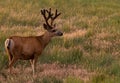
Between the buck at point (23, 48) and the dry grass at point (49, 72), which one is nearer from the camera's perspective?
the dry grass at point (49, 72)

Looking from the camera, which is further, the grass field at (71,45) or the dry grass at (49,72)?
the grass field at (71,45)

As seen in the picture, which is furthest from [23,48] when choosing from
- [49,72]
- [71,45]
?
[71,45]

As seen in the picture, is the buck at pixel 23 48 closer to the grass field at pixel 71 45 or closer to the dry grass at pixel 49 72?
the dry grass at pixel 49 72

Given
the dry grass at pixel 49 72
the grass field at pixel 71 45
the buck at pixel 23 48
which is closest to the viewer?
the dry grass at pixel 49 72

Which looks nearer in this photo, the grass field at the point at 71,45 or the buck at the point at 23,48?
the grass field at the point at 71,45

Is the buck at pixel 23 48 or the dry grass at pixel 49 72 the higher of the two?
the buck at pixel 23 48

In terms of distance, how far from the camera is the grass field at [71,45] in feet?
32.2

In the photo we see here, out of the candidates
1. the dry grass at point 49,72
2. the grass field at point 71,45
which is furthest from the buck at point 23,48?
the grass field at point 71,45

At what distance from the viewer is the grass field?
981cm

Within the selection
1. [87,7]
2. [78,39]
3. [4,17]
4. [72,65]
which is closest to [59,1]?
[87,7]

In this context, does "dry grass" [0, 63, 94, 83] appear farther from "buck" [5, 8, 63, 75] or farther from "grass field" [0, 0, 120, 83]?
"buck" [5, 8, 63, 75]

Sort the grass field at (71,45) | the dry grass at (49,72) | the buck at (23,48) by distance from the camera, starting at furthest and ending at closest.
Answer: the buck at (23,48) < the grass field at (71,45) < the dry grass at (49,72)

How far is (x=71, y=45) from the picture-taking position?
13242 millimetres

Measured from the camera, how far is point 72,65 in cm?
1118
